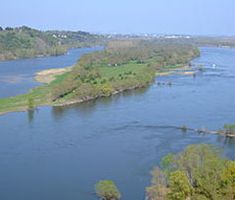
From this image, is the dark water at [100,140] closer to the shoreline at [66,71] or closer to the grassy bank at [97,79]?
the shoreline at [66,71]

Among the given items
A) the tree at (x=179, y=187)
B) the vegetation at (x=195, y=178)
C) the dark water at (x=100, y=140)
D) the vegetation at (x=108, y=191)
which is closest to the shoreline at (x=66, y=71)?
the dark water at (x=100, y=140)

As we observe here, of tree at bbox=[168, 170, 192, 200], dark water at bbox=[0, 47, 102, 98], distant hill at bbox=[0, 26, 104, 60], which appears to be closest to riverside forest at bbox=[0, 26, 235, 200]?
tree at bbox=[168, 170, 192, 200]

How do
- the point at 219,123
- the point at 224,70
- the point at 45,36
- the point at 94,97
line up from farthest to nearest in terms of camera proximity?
the point at 45,36, the point at 224,70, the point at 94,97, the point at 219,123

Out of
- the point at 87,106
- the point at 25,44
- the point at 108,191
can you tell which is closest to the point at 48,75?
Answer: the point at 87,106

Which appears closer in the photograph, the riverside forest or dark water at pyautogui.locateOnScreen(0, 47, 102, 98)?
the riverside forest

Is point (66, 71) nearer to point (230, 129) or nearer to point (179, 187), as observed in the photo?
Answer: point (230, 129)

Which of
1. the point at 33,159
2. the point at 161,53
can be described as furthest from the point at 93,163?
the point at 161,53

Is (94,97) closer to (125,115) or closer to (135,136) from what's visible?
(125,115)

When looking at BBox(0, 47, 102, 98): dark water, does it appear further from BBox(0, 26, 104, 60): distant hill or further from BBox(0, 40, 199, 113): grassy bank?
BBox(0, 26, 104, 60): distant hill
